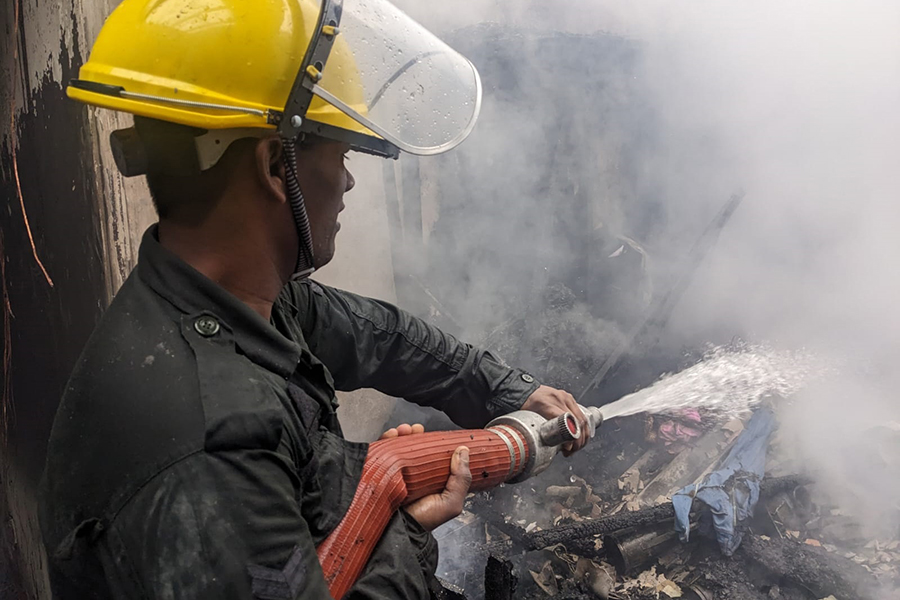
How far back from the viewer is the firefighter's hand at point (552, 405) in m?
2.60

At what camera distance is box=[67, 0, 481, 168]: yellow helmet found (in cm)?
142

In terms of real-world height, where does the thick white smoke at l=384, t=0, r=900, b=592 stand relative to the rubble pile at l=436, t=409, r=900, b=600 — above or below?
above

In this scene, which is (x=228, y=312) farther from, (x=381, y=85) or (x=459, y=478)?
(x=459, y=478)

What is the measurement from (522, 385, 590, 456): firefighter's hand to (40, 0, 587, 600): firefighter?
876 millimetres

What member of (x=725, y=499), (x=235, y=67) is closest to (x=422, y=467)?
(x=235, y=67)

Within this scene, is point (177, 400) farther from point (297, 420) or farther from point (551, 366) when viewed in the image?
point (551, 366)

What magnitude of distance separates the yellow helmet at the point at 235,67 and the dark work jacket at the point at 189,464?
0.36 metres

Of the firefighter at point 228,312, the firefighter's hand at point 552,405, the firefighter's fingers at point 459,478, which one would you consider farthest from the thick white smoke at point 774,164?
the firefighter at point 228,312

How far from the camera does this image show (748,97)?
6488 mm

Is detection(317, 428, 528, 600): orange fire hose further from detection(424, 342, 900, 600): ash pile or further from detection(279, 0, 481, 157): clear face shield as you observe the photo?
detection(424, 342, 900, 600): ash pile

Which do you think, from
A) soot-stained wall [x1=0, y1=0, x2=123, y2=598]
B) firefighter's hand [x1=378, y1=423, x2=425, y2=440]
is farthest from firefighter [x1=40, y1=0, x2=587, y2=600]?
soot-stained wall [x1=0, y1=0, x2=123, y2=598]

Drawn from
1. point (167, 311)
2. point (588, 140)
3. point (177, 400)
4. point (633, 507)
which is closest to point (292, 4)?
point (167, 311)

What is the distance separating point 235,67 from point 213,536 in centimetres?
105

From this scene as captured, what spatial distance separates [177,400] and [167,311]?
257 millimetres
